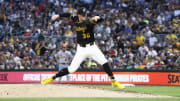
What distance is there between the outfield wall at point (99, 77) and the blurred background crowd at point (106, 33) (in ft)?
1.35

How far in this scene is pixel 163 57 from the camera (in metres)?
21.1

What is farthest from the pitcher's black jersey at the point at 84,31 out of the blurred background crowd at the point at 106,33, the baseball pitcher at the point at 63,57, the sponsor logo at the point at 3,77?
the sponsor logo at the point at 3,77

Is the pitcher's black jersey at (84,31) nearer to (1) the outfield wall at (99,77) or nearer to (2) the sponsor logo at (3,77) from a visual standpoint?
(1) the outfield wall at (99,77)

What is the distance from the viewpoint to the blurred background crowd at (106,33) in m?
21.4

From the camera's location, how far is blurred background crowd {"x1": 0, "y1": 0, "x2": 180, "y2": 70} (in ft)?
70.1

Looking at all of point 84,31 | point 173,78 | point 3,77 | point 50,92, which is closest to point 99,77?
point 173,78

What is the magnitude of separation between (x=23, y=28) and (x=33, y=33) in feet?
4.64

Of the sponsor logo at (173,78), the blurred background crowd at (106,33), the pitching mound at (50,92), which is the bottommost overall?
the pitching mound at (50,92)

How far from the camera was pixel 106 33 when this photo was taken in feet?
74.9

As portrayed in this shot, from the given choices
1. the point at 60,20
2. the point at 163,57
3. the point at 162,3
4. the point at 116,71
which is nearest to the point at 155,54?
the point at 163,57

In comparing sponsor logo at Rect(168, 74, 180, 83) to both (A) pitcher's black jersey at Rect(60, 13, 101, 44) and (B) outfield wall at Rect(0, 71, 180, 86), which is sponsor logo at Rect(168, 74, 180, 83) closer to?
(B) outfield wall at Rect(0, 71, 180, 86)

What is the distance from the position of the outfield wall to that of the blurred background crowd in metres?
0.41

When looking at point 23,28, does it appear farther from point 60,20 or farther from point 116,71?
point 116,71

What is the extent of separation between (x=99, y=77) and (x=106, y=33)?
2879mm
